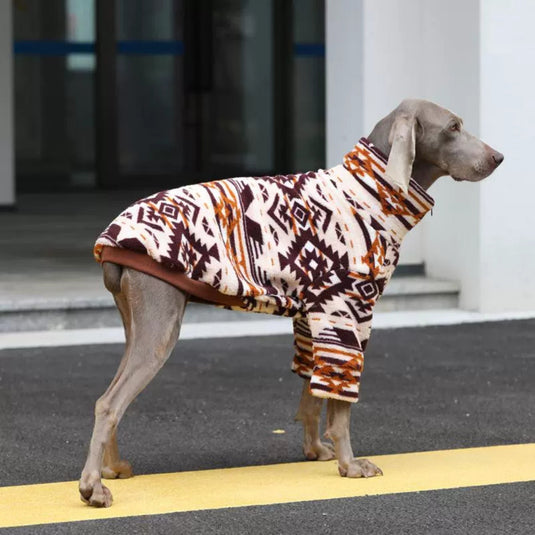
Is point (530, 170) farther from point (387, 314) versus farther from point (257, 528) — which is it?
point (257, 528)

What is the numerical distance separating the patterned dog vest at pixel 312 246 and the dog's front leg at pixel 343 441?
0.36 ft

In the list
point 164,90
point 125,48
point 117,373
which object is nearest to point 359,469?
point 117,373

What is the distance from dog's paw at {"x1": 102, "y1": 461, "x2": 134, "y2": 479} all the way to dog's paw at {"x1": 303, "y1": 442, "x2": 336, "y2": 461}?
0.80m

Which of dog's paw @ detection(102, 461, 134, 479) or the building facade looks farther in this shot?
the building facade

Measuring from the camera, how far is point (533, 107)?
10.3 meters

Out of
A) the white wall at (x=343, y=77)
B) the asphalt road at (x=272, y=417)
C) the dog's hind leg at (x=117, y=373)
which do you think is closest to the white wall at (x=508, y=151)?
the asphalt road at (x=272, y=417)

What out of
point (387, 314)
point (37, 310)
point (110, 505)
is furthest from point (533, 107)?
point (110, 505)

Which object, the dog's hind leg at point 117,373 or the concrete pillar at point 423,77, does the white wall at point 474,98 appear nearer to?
the concrete pillar at point 423,77

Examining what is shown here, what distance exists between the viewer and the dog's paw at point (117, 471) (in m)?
5.69

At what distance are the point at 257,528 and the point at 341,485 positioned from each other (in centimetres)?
67

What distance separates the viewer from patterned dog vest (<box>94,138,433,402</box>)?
17.5 ft

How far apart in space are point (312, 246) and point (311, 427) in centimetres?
92

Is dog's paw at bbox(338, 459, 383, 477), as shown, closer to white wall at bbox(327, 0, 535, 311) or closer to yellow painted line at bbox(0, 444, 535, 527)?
yellow painted line at bbox(0, 444, 535, 527)

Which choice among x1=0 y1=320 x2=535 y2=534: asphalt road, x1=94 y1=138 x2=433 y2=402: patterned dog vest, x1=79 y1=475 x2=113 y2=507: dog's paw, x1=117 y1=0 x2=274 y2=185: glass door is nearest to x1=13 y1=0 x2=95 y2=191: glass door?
x1=117 y1=0 x2=274 y2=185: glass door
